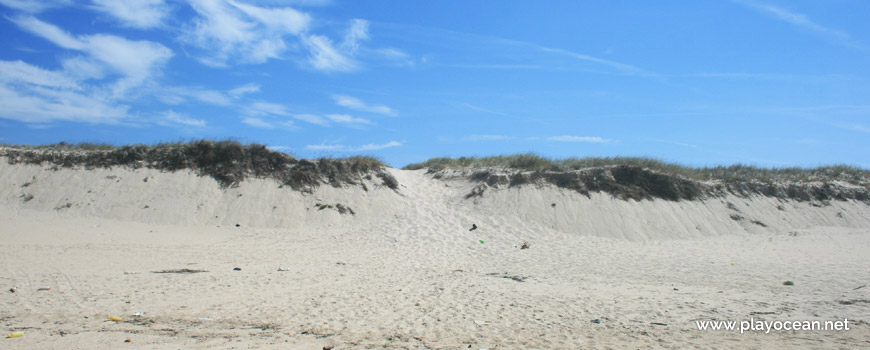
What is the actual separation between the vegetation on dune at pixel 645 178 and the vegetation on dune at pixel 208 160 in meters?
5.10

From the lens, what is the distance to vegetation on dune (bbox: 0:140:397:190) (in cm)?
1844

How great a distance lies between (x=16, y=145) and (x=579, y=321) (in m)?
22.6

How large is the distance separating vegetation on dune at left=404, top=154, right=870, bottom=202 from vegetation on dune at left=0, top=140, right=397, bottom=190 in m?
5.10

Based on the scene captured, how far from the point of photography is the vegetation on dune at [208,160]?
1844 cm

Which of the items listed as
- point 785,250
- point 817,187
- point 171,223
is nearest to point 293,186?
point 171,223

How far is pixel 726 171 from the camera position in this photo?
24891 millimetres

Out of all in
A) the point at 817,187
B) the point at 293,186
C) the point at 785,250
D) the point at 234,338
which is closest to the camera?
the point at 234,338

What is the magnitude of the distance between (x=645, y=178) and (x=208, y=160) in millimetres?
17925

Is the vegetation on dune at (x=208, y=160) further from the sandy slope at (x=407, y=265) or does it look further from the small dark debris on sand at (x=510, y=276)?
the small dark debris on sand at (x=510, y=276)

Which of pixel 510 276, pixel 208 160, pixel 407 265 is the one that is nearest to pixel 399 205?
pixel 407 265

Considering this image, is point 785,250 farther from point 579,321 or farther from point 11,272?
point 11,272

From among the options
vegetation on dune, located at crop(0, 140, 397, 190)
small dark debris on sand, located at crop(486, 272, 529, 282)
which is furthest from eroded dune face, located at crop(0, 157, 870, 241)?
small dark debris on sand, located at crop(486, 272, 529, 282)

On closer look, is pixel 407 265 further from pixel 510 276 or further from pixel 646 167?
pixel 646 167

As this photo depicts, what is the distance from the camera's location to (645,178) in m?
21.2
